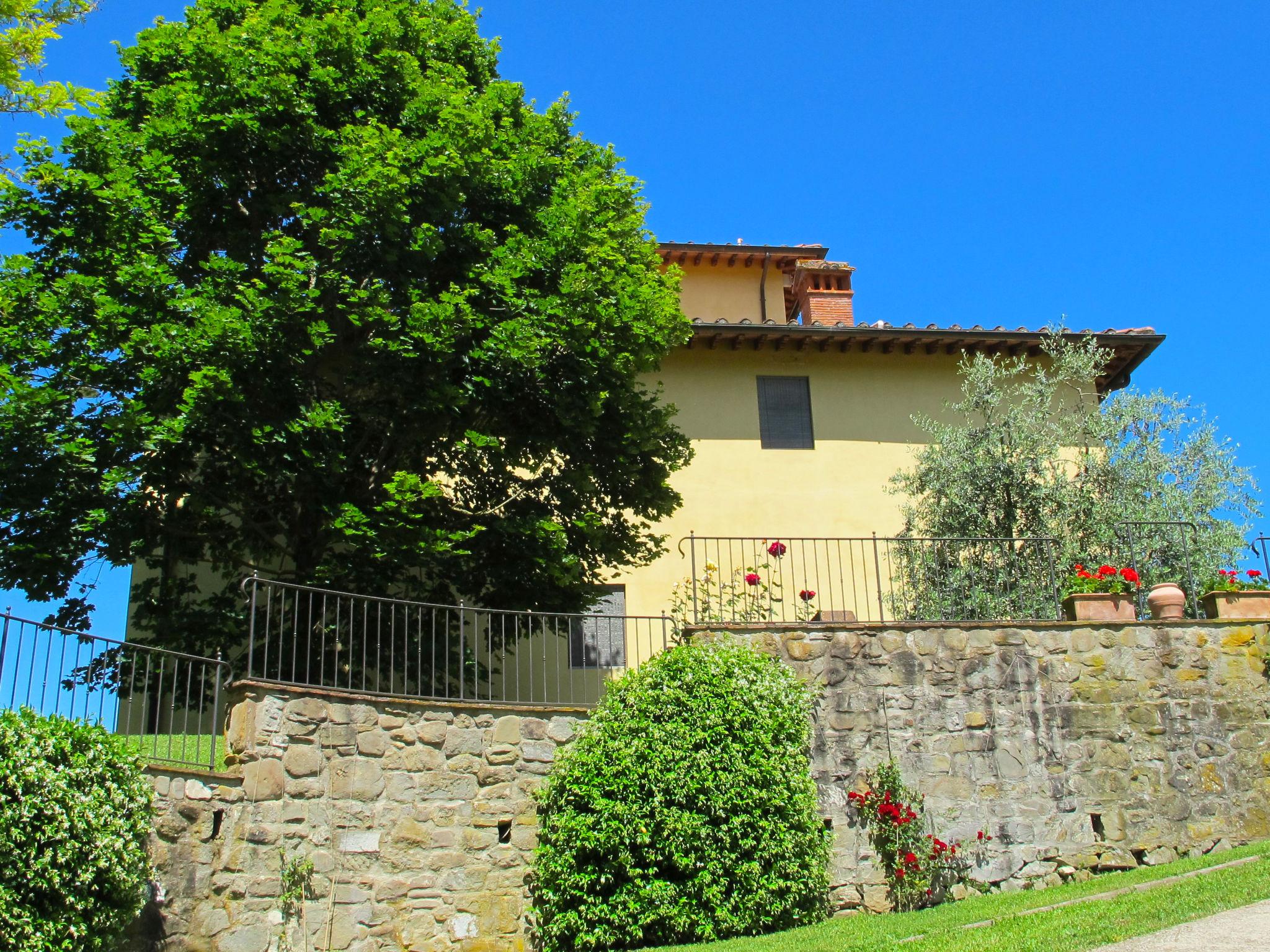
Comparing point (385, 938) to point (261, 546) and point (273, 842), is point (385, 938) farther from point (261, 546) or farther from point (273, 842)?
point (261, 546)

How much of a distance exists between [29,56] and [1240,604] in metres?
14.8

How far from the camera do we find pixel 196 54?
1280 centimetres

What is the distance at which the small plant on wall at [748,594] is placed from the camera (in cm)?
1580

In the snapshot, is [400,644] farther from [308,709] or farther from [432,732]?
[308,709]

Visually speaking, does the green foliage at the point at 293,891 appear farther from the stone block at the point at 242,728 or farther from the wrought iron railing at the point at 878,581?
the wrought iron railing at the point at 878,581

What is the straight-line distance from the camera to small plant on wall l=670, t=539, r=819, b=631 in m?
15.8

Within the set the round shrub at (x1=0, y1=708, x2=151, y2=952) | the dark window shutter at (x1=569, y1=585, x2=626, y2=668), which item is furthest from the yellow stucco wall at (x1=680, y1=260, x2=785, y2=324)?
the round shrub at (x1=0, y1=708, x2=151, y2=952)

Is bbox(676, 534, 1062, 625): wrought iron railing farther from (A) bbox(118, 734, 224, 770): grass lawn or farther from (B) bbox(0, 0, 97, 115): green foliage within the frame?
(B) bbox(0, 0, 97, 115): green foliage

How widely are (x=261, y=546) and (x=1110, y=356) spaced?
13307 millimetres

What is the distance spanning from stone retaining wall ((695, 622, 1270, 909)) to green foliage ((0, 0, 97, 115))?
9.09 meters

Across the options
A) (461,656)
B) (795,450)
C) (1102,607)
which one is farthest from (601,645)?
(1102,607)

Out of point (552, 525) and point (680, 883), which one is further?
point (552, 525)

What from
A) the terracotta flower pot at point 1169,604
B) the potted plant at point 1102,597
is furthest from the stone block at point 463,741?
the terracotta flower pot at point 1169,604

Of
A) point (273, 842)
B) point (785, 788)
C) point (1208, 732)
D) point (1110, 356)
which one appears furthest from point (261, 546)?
point (1110, 356)
